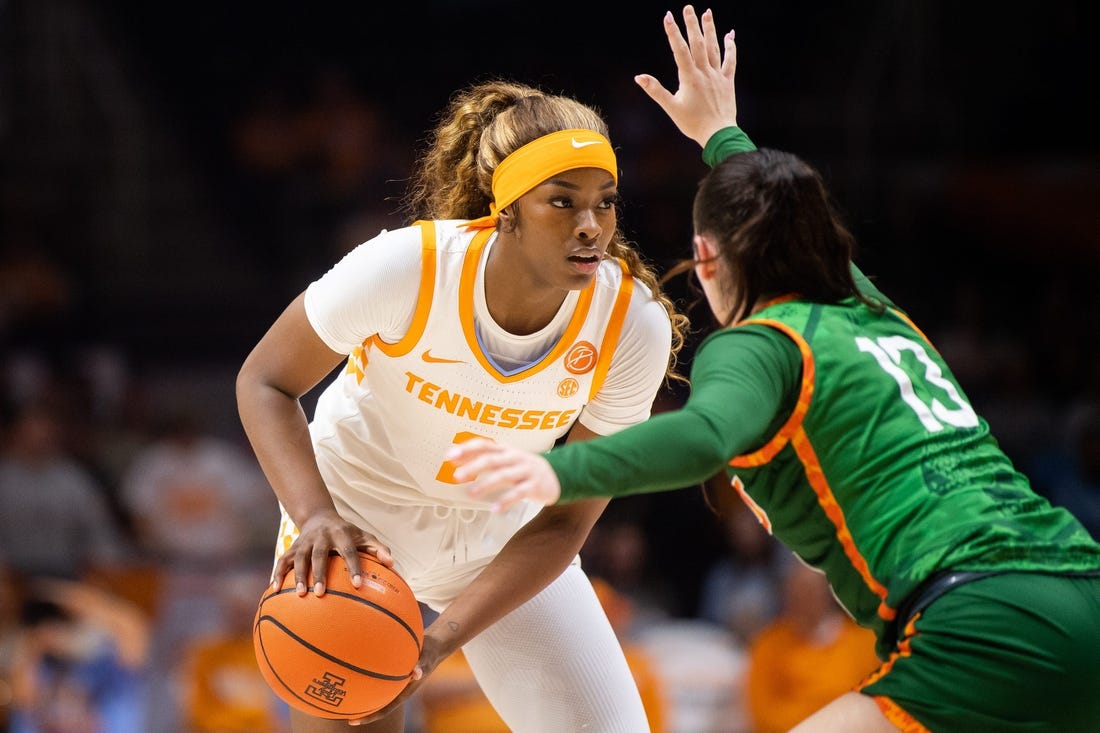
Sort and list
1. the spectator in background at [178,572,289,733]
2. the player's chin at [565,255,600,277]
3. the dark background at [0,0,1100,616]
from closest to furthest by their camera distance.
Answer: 1. the player's chin at [565,255,600,277]
2. the spectator in background at [178,572,289,733]
3. the dark background at [0,0,1100,616]

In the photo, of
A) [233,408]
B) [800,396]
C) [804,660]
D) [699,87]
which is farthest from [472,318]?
[233,408]

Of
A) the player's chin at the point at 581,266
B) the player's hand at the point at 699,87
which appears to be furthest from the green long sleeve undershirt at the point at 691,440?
the player's hand at the point at 699,87

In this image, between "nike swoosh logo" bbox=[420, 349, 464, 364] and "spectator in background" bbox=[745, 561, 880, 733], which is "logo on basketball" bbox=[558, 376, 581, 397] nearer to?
"nike swoosh logo" bbox=[420, 349, 464, 364]

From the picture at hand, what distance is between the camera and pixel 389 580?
291 cm

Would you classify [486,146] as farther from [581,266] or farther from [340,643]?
[340,643]

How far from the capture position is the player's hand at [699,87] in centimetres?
334

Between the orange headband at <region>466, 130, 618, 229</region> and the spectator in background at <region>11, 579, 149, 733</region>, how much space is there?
4.15m

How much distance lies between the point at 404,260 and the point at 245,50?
6345 mm

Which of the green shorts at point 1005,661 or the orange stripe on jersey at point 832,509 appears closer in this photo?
the green shorts at point 1005,661

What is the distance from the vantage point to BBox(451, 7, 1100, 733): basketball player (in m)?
2.15

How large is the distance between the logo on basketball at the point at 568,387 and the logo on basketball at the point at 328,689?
2.86 feet

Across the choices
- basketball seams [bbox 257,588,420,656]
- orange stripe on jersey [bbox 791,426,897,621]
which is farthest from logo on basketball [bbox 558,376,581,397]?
orange stripe on jersey [bbox 791,426,897,621]

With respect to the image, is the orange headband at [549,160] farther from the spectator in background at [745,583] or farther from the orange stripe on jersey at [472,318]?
the spectator in background at [745,583]

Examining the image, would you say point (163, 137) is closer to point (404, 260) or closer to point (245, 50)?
point (245, 50)
